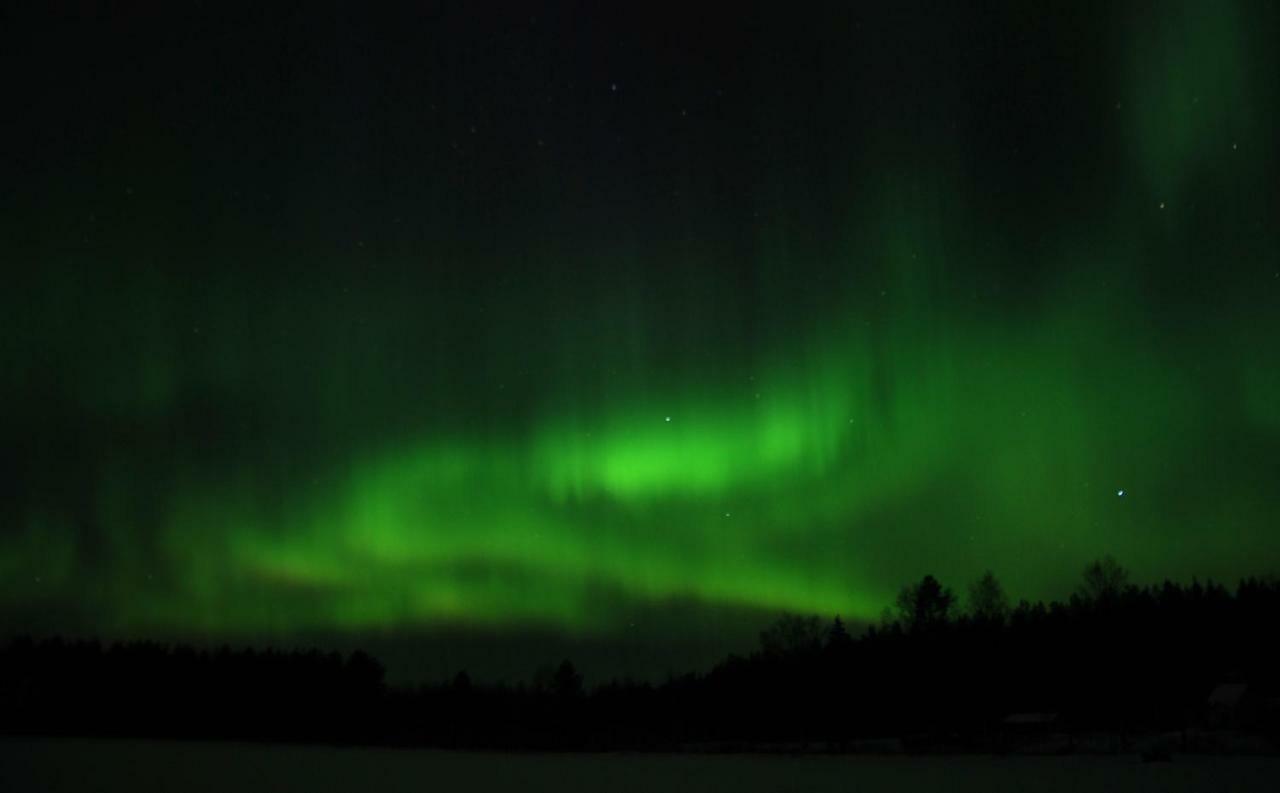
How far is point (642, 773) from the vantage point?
5122 centimetres

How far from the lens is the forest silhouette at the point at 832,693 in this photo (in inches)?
2628

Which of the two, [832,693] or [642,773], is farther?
[832,693]

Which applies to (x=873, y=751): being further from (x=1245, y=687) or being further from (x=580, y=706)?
→ (x=580, y=706)

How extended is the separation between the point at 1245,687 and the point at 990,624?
86.1ft

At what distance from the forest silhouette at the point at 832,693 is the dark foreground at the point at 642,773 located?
10.0 meters

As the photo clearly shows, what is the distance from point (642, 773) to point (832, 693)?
32407mm

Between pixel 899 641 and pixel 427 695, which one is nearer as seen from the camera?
pixel 899 641

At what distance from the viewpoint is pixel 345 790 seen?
41469mm

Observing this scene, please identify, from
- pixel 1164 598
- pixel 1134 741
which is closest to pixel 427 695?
pixel 1164 598

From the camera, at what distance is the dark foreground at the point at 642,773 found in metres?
39.6

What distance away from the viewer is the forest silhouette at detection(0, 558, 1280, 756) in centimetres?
6675

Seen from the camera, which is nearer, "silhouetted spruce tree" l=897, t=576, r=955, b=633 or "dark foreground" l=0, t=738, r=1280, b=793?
"dark foreground" l=0, t=738, r=1280, b=793

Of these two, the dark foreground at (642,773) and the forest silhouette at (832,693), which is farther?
the forest silhouette at (832,693)

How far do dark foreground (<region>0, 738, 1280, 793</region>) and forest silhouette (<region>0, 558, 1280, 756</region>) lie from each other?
10.0 metres
